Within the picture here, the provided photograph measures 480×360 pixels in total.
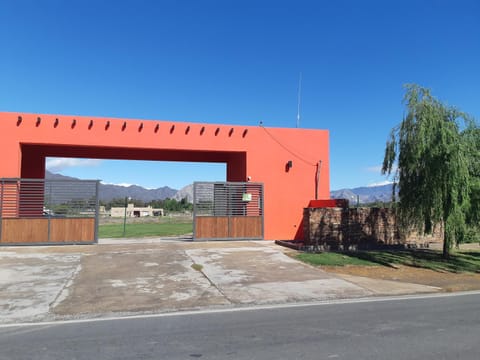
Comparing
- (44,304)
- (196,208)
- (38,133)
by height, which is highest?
(38,133)

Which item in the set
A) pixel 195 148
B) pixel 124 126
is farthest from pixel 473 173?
pixel 124 126

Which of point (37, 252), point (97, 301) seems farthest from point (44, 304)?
point (37, 252)

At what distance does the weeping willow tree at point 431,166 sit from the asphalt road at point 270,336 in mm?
5743

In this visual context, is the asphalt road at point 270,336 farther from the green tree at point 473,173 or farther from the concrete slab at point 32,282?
the green tree at point 473,173

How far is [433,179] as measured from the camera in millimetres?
12719

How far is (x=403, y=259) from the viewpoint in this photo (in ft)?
47.1

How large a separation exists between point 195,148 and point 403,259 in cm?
982

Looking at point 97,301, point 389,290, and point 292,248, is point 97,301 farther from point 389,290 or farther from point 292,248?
point 292,248

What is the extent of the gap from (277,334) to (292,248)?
10.0 meters

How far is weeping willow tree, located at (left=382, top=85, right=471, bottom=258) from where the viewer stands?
12461 mm

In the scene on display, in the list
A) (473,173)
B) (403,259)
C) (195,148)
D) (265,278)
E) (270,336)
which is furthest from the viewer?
(195,148)

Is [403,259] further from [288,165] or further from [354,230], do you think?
[288,165]

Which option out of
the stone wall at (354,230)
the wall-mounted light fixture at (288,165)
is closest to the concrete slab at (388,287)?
the stone wall at (354,230)

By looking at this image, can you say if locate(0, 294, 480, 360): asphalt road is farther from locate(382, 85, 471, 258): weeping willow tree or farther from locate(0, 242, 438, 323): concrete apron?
locate(382, 85, 471, 258): weeping willow tree
